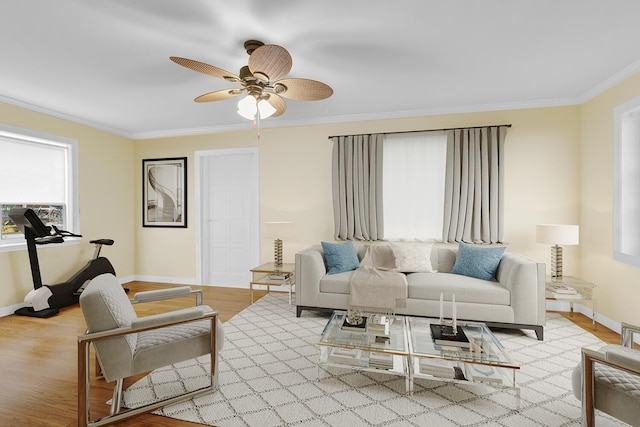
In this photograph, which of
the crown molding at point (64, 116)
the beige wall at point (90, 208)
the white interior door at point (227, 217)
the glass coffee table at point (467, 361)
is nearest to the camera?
the glass coffee table at point (467, 361)

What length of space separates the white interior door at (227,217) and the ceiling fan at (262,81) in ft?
7.82

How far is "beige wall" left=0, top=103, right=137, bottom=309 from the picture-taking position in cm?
391

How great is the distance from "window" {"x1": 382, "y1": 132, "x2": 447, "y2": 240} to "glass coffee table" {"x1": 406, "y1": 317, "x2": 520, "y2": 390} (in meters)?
2.12

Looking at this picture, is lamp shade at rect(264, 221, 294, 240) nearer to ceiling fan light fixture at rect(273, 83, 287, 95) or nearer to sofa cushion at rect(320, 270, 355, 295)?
sofa cushion at rect(320, 270, 355, 295)

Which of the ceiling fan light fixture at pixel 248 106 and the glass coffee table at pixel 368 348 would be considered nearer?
the glass coffee table at pixel 368 348

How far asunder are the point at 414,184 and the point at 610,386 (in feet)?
10.3

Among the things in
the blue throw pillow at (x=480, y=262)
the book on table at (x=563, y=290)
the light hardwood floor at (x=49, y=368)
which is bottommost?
the light hardwood floor at (x=49, y=368)

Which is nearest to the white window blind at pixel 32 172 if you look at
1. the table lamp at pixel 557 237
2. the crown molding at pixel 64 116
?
the crown molding at pixel 64 116

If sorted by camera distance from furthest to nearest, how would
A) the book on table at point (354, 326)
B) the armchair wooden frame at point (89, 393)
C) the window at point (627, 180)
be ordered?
the window at point (627, 180)
the book on table at point (354, 326)
the armchair wooden frame at point (89, 393)

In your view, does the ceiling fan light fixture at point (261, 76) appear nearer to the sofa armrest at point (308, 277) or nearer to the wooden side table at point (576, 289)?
the sofa armrest at point (308, 277)

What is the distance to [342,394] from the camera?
7.14 feet

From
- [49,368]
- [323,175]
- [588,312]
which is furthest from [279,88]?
[588,312]

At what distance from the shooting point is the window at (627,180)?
3.21 metres

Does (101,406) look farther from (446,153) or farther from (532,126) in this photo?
(532,126)
